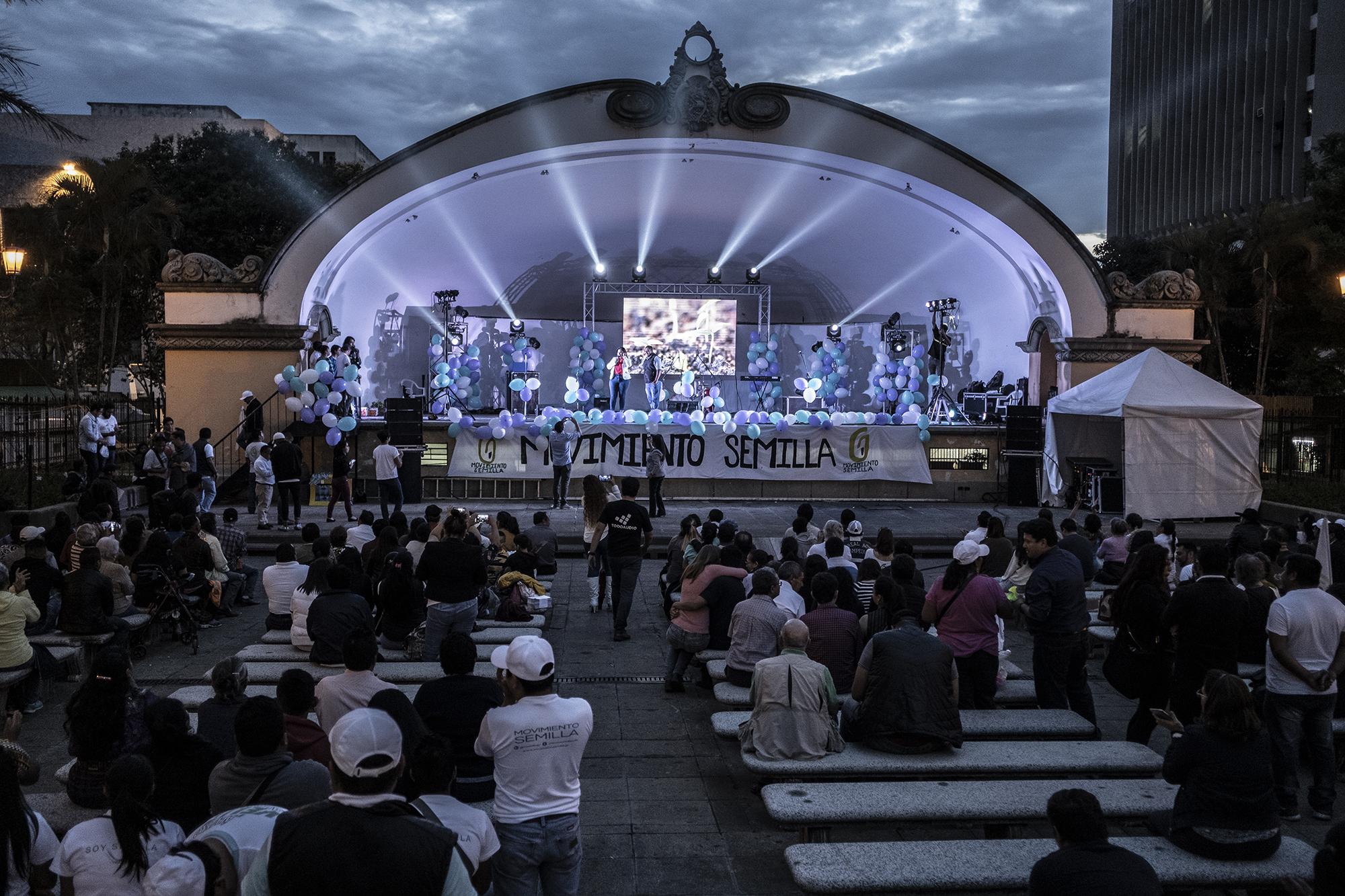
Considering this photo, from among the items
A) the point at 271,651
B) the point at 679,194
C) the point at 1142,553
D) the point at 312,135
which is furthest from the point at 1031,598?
the point at 312,135

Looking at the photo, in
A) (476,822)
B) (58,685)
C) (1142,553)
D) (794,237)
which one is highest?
(794,237)

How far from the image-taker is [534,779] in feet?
13.0

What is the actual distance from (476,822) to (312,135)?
56.9 metres

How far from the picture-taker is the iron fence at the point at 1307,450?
17453mm

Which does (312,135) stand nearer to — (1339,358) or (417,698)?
(1339,358)

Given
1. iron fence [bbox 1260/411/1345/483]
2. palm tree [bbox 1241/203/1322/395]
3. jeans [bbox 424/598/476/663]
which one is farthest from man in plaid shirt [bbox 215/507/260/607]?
palm tree [bbox 1241/203/1322/395]

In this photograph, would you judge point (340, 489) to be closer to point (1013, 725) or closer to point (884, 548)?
point (884, 548)

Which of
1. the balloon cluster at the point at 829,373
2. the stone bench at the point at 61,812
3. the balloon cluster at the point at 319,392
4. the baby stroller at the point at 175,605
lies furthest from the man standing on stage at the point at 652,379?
the stone bench at the point at 61,812

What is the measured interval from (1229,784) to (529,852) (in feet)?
9.40

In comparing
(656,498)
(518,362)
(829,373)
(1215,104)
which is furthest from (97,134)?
(1215,104)

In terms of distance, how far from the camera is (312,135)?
55031 millimetres

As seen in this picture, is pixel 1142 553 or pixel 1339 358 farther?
pixel 1339 358

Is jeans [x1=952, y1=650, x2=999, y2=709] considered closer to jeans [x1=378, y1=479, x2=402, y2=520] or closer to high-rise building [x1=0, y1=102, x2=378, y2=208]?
jeans [x1=378, y1=479, x2=402, y2=520]

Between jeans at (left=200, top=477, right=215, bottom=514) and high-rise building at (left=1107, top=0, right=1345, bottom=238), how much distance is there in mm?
41027
